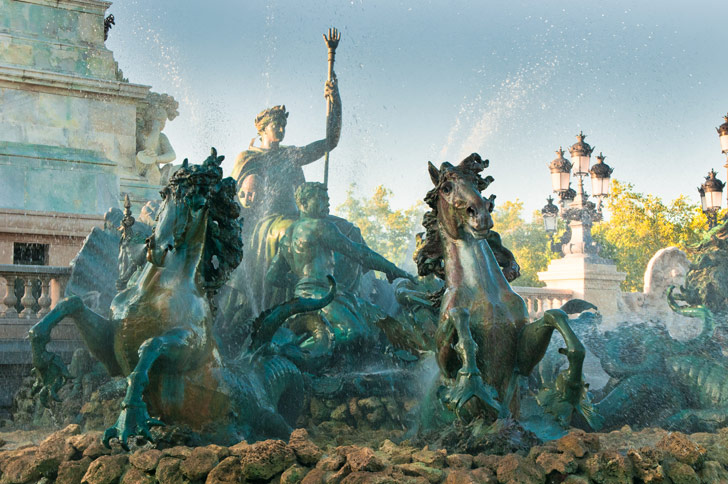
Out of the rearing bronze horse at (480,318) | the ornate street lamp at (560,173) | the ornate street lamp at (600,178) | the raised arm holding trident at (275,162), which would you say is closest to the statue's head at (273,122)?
the raised arm holding trident at (275,162)

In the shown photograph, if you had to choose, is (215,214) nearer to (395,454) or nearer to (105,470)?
(105,470)

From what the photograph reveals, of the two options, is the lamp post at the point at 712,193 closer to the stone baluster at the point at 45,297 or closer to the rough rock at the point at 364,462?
the stone baluster at the point at 45,297

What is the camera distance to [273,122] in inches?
309

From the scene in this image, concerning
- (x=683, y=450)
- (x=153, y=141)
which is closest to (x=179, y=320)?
(x=683, y=450)

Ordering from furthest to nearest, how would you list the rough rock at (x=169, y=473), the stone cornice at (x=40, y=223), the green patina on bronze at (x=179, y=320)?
1. the stone cornice at (x=40, y=223)
2. the green patina on bronze at (x=179, y=320)
3. the rough rock at (x=169, y=473)

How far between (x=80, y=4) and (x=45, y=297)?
653 centimetres

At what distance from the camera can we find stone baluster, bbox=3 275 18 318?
6996mm

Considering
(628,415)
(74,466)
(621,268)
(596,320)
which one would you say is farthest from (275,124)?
(621,268)

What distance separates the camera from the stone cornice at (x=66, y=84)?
443 inches

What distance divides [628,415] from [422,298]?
175cm

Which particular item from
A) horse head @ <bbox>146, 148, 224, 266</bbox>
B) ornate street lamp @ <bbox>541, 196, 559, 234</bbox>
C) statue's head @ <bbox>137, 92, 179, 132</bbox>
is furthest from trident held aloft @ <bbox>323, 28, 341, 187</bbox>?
ornate street lamp @ <bbox>541, 196, 559, 234</bbox>

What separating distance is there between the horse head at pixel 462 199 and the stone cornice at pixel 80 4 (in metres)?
9.55

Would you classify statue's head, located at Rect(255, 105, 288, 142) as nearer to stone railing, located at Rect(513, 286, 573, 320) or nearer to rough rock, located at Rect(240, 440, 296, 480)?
rough rock, located at Rect(240, 440, 296, 480)

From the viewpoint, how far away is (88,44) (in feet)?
39.9
